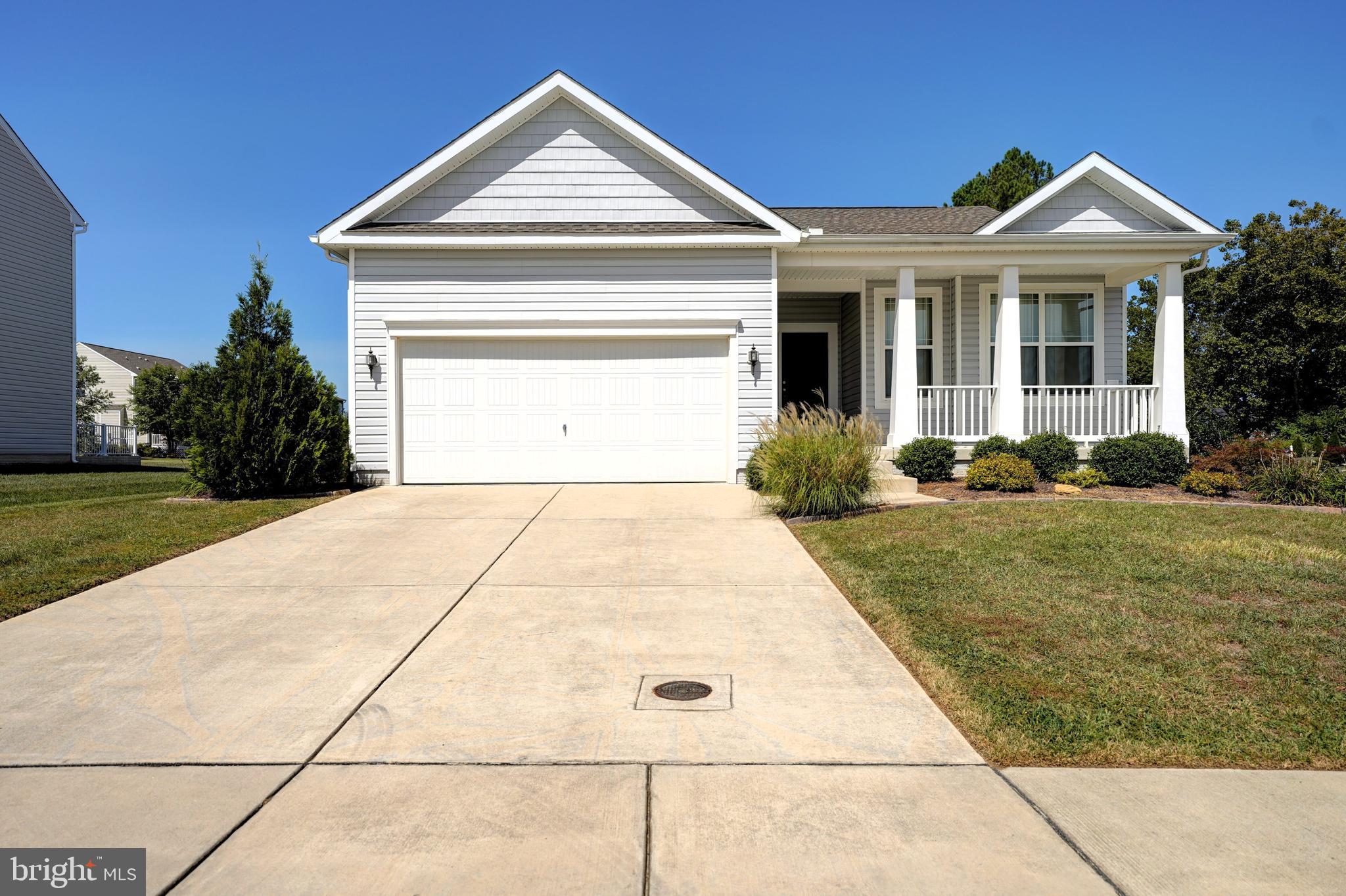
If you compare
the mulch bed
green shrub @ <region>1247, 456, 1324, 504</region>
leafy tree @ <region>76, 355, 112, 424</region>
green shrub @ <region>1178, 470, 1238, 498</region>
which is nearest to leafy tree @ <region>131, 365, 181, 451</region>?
leafy tree @ <region>76, 355, 112, 424</region>

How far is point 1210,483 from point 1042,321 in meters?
4.54

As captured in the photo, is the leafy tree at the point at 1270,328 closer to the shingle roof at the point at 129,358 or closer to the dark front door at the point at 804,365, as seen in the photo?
the dark front door at the point at 804,365

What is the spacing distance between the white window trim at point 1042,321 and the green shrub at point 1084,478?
2757 millimetres

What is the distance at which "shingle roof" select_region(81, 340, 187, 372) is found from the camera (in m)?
49.7

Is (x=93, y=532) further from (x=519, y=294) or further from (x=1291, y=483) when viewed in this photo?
(x=1291, y=483)

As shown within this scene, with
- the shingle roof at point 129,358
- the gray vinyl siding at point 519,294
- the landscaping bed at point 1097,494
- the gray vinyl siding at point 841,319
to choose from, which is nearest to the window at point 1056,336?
the gray vinyl siding at point 841,319

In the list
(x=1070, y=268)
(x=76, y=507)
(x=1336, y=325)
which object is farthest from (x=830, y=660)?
(x=1336, y=325)

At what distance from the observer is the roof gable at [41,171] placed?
2045cm

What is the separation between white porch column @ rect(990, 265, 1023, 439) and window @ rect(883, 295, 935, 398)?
1.77 metres

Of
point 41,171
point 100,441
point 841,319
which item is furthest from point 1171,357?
point 100,441

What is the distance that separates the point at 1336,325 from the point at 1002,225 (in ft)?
45.3

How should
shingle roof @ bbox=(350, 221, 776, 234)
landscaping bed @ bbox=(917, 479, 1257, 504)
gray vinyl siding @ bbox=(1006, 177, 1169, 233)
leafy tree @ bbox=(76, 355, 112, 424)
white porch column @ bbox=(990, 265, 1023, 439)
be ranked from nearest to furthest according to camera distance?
landscaping bed @ bbox=(917, 479, 1257, 504), shingle roof @ bbox=(350, 221, 776, 234), white porch column @ bbox=(990, 265, 1023, 439), gray vinyl siding @ bbox=(1006, 177, 1169, 233), leafy tree @ bbox=(76, 355, 112, 424)

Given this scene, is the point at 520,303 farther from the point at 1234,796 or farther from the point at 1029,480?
the point at 1234,796

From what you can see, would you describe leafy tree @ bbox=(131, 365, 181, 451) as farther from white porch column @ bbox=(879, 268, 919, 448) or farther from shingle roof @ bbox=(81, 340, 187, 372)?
white porch column @ bbox=(879, 268, 919, 448)
